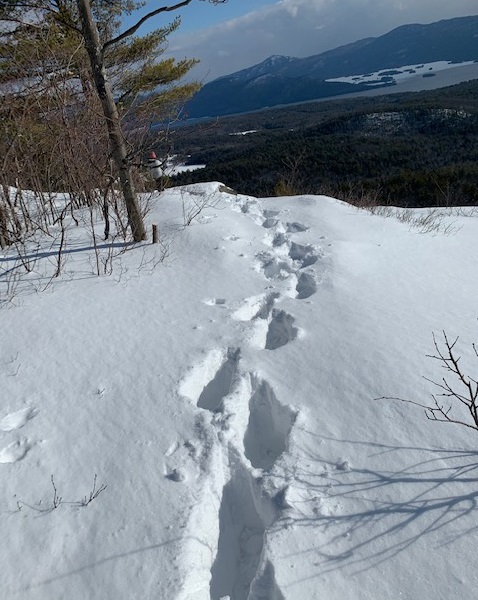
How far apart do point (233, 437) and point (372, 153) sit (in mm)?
48677

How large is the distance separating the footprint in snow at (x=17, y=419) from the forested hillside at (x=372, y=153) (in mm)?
22269

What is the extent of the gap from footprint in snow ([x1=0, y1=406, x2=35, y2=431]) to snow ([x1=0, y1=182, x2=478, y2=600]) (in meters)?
0.01

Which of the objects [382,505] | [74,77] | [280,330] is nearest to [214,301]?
Result: [280,330]

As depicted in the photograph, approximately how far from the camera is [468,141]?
47.7m

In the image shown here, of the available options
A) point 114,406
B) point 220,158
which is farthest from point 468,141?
point 114,406

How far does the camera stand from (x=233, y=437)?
8.89 feet

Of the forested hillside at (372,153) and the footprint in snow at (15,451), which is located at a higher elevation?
the footprint in snow at (15,451)

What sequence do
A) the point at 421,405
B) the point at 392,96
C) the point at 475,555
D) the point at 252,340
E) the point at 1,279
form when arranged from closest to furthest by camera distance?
1. the point at 475,555
2. the point at 421,405
3. the point at 252,340
4. the point at 1,279
5. the point at 392,96

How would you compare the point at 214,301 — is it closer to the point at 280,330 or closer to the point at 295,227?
the point at 280,330

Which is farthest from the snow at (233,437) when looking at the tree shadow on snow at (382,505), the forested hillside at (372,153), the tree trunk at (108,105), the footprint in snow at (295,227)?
the forested hillside at (372,153)

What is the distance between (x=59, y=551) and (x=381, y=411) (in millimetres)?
1984

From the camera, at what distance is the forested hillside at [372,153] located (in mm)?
28781

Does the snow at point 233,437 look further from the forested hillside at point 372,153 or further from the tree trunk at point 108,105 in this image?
the forested hillside at point 372,153

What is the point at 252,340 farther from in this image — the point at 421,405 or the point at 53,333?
the point at 53,333
